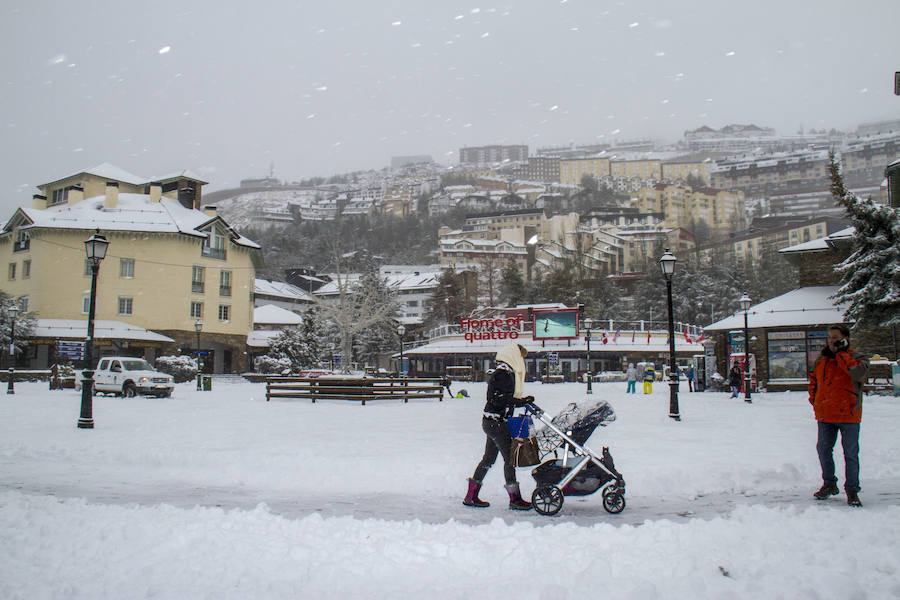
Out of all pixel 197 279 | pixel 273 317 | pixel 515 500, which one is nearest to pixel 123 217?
pixel 197 279

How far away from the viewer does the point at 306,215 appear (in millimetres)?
197000

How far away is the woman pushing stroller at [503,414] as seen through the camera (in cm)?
650

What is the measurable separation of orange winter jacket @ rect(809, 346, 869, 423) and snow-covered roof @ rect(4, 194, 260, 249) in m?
46.9

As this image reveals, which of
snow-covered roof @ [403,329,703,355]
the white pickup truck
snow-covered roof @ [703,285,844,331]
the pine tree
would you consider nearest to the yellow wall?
snow-covered roof @ [403,329,703,355]

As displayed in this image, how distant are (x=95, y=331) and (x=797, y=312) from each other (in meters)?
42.6

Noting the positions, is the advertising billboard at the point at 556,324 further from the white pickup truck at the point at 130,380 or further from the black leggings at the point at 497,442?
the black leggings at the point at 497,442

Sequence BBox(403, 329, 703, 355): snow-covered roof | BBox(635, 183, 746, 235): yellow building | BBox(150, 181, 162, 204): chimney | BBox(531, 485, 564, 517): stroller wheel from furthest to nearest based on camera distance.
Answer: BBox(635, 183, 746, 235): yellow building < BBox(403, 329, 703, 355): snow-covered roof < BBox(150, 181, 162, 204): chimney < BBox(531, 485, 564, 517): stroller wheel

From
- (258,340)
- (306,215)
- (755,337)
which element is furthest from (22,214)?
(306,215)

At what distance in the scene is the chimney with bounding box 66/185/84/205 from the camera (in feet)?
158

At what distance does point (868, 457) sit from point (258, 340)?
165ft

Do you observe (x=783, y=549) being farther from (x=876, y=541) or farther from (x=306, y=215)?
(x=306, y=215)

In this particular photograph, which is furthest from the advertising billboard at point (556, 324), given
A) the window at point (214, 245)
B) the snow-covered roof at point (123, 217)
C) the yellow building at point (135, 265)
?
the snow-covered roof at point (123, 217)

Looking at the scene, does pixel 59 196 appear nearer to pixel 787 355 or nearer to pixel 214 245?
pixel 214 245

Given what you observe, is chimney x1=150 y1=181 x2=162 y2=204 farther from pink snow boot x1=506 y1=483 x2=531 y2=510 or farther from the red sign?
pink snow boot x1=506 y1=483 x2=531 y2=510
